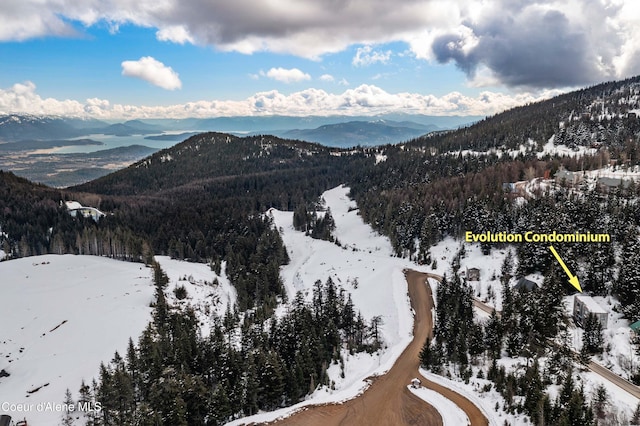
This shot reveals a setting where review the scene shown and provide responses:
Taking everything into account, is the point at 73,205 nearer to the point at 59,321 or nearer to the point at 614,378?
the point at 59,321

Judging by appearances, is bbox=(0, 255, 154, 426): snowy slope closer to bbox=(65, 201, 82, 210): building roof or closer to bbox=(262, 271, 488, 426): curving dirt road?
bbox=(262, 271, 488, 426): curving dirt road

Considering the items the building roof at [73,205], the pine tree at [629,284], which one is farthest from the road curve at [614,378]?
the building roof at [73,205]

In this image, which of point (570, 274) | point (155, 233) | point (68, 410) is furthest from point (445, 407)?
point (155, 233)

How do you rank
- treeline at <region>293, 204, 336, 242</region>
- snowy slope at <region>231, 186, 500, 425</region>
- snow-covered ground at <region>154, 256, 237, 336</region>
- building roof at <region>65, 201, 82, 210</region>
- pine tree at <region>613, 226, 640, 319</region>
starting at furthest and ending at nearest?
building roof at <region>65, 201, 82, 210</region> → treeline at <region>293, 204, 336, 242</region> → snow-covered ground at <region>154, 256, 237, 336</region> → pine tree at <region>613, 226, 640, 319</region> → snowy slope at <region>231, 186, 500, 425</region>

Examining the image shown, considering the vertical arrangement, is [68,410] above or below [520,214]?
below

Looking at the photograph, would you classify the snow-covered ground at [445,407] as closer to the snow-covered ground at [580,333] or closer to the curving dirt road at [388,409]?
the curving dirt road at [388,409]

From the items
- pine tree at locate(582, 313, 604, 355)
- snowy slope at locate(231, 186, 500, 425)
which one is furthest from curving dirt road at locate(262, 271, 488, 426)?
pine tree at locate(582, 313, 604, 355)

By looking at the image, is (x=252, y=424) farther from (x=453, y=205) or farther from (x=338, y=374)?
(x=453, y=205)
